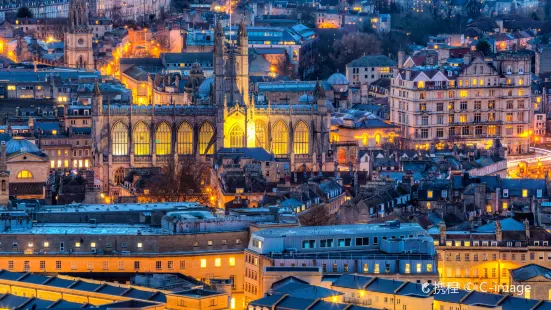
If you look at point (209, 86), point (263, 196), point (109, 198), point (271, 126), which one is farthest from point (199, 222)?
point (209, 86)

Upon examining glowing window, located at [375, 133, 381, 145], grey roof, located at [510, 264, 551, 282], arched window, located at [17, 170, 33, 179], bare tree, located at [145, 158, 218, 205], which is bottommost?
grey roof, located at [510, 264, 551, 282]

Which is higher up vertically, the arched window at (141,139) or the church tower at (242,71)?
the church tower at (242,71)

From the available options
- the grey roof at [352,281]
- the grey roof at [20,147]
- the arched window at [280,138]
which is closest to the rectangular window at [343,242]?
the grey roof at [352,281]

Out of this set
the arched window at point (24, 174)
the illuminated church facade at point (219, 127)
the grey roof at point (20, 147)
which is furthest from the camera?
the illuminated church facade at point (219, 127)

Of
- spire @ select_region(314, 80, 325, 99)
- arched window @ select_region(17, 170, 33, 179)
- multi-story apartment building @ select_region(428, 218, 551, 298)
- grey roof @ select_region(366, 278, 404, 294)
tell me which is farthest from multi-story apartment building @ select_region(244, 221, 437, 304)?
spire @ select_region(314, 80, 325, 99)

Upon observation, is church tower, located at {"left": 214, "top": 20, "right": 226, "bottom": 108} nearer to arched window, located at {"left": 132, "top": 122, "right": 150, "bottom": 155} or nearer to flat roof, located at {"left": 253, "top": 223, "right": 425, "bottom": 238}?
arched window, located at {"left": 132, "top": 122, "right": 150, "bottom": 155}

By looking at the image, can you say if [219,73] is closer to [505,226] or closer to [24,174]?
[24,174]

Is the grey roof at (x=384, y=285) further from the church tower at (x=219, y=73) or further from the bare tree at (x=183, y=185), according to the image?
the church tower at (x=219, y=73)
